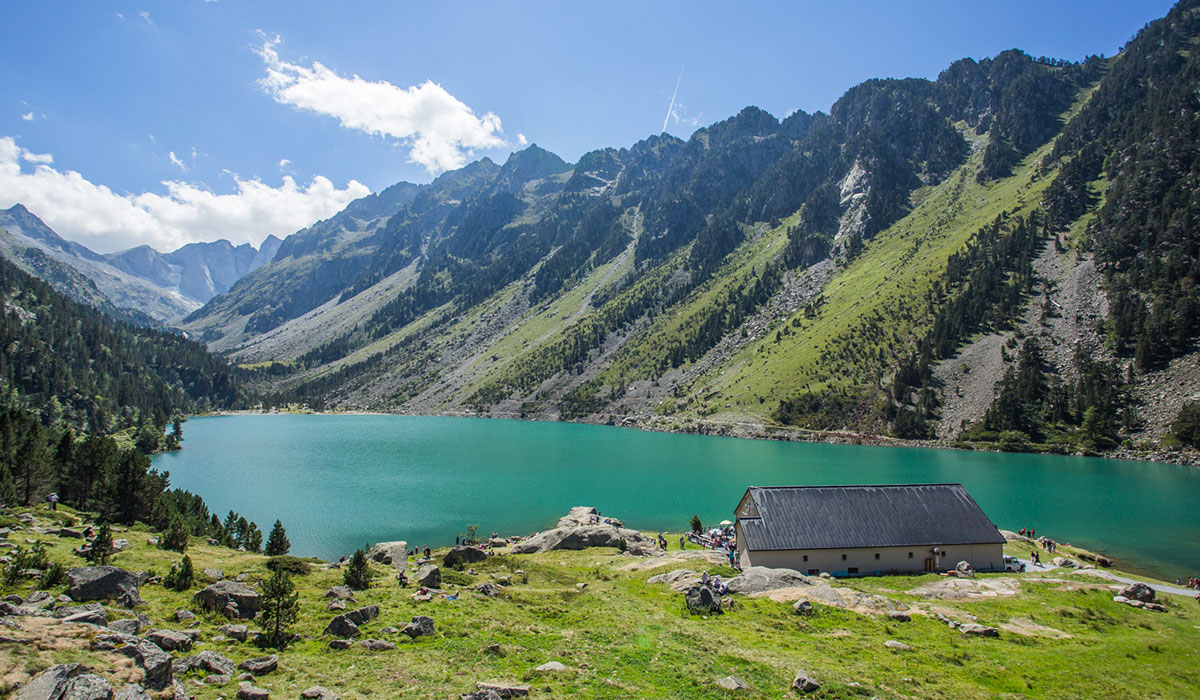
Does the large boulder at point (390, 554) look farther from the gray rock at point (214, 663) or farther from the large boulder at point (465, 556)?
the gray rock at point (214, 663)

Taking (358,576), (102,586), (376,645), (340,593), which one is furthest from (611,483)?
(102,586)

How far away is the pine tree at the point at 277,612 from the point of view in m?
19.8

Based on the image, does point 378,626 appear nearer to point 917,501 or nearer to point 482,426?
point 917,501

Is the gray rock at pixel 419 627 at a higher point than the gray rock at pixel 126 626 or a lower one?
lower

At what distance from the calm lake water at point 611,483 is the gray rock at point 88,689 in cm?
4158

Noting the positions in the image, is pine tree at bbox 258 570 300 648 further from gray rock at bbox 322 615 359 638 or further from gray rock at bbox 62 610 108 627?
gray rock at bbox 62 610 108 627

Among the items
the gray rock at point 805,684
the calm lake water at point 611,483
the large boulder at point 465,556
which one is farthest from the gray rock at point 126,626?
the calm lake water at point 611,483

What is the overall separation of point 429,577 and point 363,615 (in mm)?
7407

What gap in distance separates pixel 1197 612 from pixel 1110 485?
63978 millimetres

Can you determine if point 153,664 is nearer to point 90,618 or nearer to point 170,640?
point 170,640

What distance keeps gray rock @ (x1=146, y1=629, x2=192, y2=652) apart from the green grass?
2.76 ft

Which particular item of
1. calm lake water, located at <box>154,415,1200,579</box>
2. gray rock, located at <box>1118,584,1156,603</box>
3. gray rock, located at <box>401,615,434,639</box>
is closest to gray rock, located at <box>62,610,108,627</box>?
gray rock, located at <box>401,615,434,639</box>

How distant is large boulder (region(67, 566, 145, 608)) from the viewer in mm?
20016

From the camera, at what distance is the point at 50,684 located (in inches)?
464
